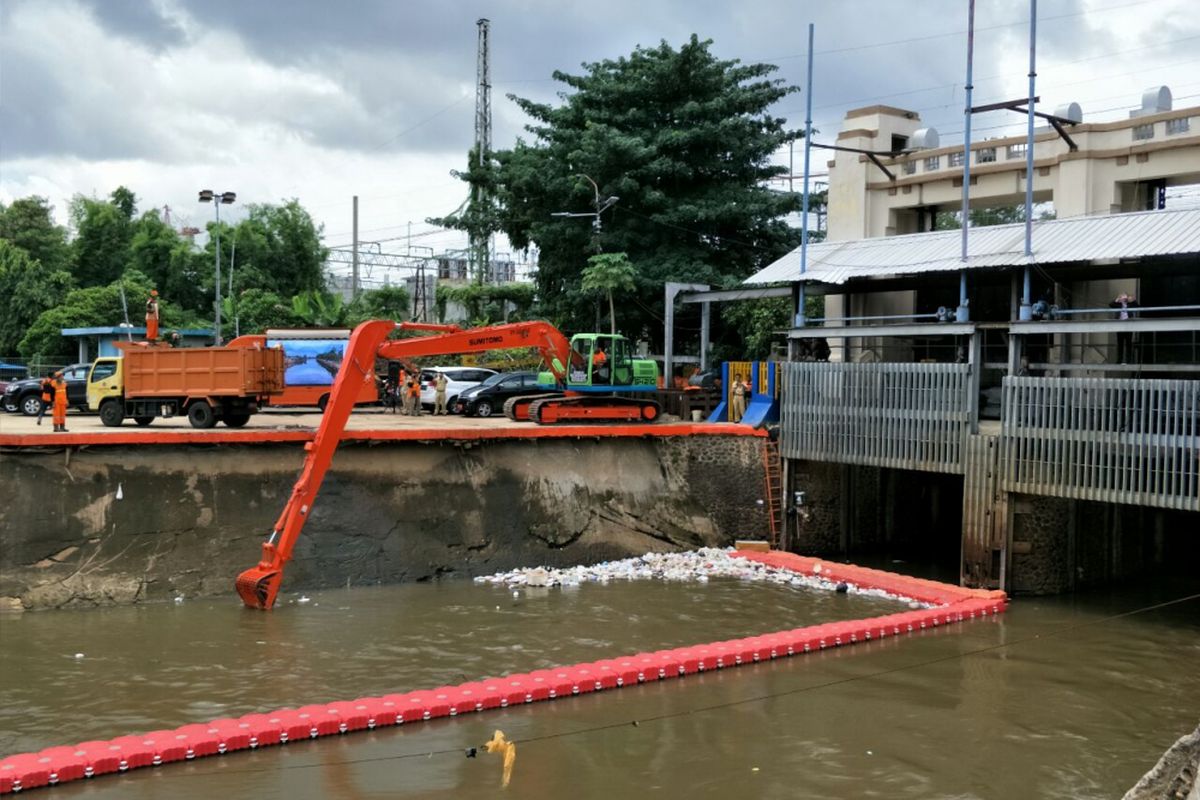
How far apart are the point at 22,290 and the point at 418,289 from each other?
2063 cm

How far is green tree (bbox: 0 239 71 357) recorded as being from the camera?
49.4 meters

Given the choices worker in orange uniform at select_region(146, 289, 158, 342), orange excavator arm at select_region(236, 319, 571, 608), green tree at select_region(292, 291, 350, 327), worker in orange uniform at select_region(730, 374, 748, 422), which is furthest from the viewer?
green tree at select_region(292, 291, 350, 327)

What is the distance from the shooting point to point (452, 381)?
32562mm

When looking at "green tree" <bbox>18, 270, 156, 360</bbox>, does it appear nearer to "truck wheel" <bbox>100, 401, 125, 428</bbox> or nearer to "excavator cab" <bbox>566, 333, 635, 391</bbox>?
"truck wheel" <bbox>100, 401, 125, 428</bbox>

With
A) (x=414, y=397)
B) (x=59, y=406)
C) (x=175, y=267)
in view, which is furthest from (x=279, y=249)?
(x=59, y=406)

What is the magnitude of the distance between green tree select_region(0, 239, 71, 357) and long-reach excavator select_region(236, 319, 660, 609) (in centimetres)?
3109

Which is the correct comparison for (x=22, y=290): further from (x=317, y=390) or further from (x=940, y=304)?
(x=940, y=304)

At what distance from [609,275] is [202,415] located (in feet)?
50.0

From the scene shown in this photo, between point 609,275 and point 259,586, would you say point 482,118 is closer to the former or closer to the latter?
point 609,275

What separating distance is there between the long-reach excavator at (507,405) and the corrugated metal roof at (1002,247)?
4.29 meters

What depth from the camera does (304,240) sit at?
61.0 metres

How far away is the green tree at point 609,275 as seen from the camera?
3456 centimetres

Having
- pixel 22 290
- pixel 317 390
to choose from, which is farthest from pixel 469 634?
pixel 22 290

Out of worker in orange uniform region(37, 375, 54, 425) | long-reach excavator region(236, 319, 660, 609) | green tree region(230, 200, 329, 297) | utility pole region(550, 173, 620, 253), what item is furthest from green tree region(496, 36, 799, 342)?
green tree region(230, 200, 329, 297)
